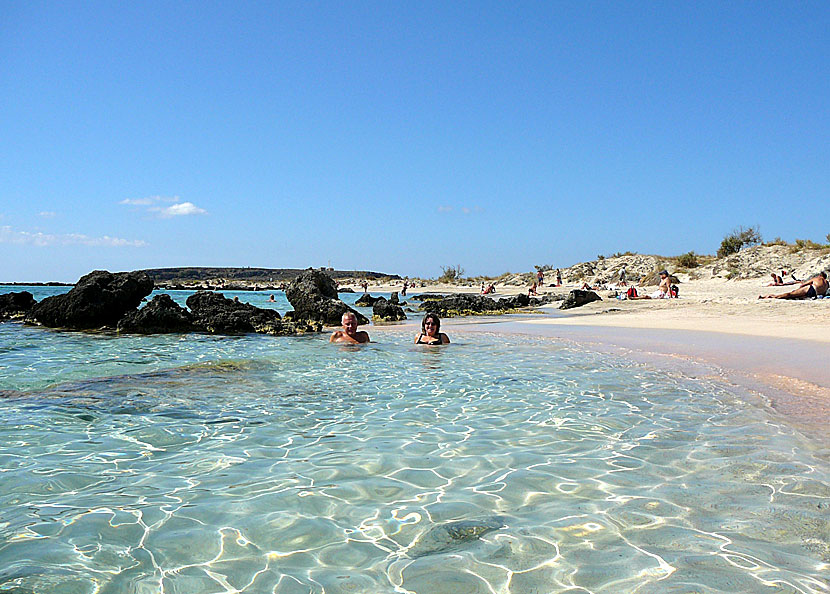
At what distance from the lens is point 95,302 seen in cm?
1802

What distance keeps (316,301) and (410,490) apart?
1708 centimetres

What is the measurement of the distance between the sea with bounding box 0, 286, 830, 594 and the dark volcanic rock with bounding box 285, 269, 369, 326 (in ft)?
39.0

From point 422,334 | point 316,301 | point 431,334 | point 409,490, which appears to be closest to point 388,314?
point 316,301

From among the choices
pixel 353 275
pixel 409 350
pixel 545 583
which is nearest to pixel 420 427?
pixel 545 583

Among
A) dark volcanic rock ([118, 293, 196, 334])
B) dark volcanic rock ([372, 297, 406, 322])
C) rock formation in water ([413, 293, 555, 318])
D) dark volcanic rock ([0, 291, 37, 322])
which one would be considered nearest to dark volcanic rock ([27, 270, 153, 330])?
dark volcanic rock ([118, 293, 196, 334])

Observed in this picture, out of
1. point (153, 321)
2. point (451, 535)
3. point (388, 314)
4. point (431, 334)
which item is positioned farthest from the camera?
point (388, 314)

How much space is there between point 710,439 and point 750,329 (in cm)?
1138

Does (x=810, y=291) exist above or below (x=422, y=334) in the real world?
above

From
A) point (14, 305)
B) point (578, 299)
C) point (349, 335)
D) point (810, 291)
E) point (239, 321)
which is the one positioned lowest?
point (349, 335)

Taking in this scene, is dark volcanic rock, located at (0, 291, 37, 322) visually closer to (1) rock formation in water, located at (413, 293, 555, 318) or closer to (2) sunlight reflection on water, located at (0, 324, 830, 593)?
(2) sunlight reflection on water, located at (0, 324, 830, 593)

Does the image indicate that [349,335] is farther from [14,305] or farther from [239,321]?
[14,305]

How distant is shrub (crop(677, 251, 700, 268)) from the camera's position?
43.5 metres

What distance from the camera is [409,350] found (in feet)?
43.6

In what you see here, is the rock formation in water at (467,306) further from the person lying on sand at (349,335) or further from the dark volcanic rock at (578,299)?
the person lying on sand at (349,335)
